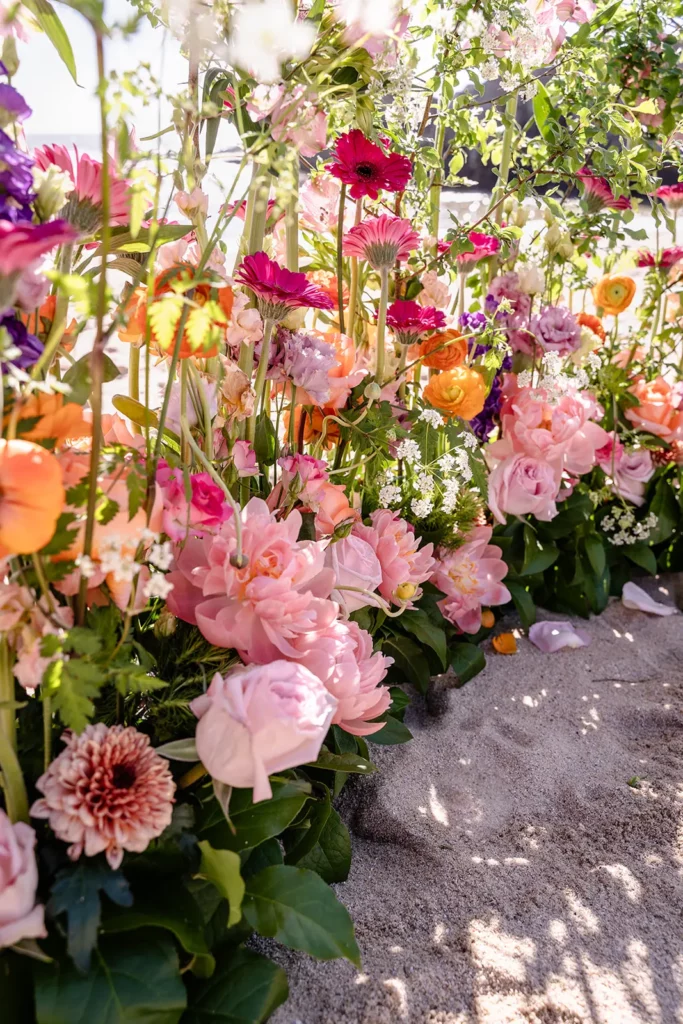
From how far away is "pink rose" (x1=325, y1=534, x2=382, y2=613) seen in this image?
0.92 m

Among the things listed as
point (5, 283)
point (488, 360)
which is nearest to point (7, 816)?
point (5, 283)

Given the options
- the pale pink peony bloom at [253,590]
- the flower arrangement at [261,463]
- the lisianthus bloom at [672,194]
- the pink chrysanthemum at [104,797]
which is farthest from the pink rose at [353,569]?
the lisianthus bloom at [672,194]

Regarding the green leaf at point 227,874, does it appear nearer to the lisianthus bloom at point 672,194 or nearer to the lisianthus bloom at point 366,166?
the lisianthus bloom at point 366,166

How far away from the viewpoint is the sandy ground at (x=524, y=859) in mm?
829

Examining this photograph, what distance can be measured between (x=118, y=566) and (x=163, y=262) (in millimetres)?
438

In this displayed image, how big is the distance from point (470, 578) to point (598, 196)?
73 centimetres

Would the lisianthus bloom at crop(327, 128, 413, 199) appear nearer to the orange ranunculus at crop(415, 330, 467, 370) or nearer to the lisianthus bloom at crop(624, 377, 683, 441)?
the orange ranunculus at crop(415, 330, 467, 370)

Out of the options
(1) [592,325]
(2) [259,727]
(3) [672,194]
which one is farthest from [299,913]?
(3) [672,194]

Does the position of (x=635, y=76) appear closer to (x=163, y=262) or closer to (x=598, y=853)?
(x=163, y=262)

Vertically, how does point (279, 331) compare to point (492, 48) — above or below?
below

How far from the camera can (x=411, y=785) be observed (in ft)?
3.66

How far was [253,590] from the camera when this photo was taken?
0.76m

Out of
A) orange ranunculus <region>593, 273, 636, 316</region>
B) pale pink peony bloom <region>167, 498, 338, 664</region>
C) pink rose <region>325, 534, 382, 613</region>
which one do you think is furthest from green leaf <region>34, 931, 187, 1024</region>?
orange ranunculus <region>593, 273, 636, 316</region>

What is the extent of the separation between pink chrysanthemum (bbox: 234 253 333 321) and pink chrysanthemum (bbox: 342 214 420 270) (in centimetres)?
25
